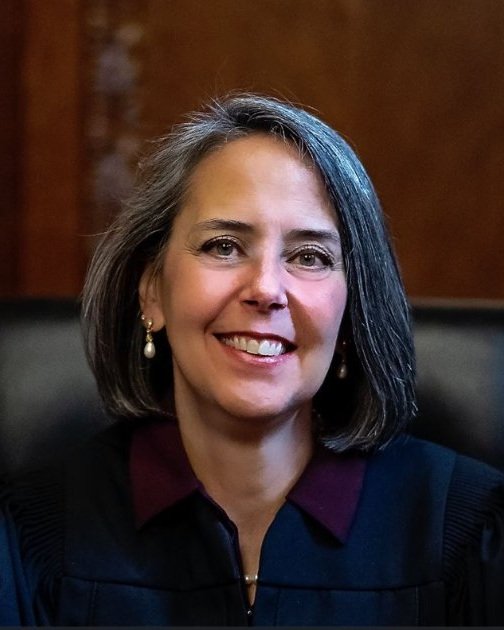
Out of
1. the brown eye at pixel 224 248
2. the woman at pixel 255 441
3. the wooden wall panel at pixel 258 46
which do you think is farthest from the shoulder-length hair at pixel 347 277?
the wooden wall panel at pixel 258 46

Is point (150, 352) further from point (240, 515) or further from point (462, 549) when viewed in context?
point (462, 549)

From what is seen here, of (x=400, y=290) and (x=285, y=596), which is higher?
(x=400, y=290)

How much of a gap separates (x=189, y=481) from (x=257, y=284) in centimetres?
29

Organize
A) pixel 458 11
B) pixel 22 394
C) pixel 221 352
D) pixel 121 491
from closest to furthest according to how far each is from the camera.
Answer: pixel 221 352
pixel 121 491
pixel 22 394
pixel 458 11

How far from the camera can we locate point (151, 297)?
157 cm

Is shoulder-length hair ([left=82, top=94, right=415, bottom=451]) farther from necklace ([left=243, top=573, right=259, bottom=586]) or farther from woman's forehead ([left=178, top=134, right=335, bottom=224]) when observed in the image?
necklace ([left=243, top=573, right=259, bottom=586])

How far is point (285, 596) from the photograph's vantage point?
4.70 feet

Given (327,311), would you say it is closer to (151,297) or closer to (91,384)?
(151,297)

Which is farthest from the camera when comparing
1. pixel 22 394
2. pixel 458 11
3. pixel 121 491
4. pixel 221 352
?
pixel 458 11

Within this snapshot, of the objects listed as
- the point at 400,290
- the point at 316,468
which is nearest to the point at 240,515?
the point at 316,468

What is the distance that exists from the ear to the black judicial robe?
0.77 ft

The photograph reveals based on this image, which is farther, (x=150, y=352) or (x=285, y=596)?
(x=150, y=352)

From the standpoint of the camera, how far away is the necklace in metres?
1.46

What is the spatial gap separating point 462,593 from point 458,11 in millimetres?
1363
